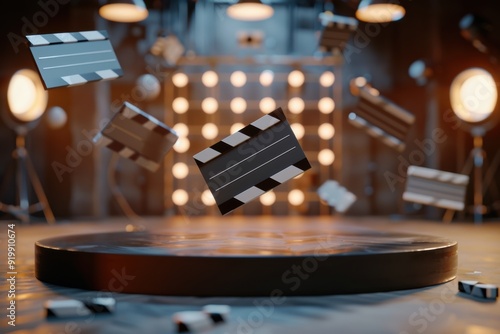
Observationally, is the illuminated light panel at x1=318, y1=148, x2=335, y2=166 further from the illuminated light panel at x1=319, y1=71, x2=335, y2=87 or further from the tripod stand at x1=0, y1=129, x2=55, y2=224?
the tripod stand at x1=0, y1=129, x2=55, y2=224

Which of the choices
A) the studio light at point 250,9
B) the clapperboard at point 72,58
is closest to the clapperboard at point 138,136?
the clapperboard at point 72,58

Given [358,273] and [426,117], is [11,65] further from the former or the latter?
[358,273]

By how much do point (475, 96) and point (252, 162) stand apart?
4.94 m

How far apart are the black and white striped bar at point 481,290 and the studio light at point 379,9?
3.79 metres

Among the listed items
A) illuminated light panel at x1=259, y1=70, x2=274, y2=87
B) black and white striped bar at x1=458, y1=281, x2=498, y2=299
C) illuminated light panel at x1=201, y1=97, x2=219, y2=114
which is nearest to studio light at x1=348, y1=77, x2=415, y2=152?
illuminated light panel at x1=259, y1=70, x2=274, y2=87

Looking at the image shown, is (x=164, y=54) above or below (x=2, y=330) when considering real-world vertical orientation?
above

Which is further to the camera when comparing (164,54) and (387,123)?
(164,54)

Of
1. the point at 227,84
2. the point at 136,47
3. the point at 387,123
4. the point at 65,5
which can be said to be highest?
the point at 65,5

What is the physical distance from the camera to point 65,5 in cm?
720

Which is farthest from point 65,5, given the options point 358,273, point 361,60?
point 358,273

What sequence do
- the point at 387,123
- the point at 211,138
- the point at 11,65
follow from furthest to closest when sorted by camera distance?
the point at 211,138, the point at 11,65, the point at 387,123

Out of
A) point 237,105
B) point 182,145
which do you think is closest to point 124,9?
point 182,145

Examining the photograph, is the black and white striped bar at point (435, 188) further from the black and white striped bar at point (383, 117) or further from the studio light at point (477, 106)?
the studio light at point (477, 106)

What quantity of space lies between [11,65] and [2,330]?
19.3 ft
